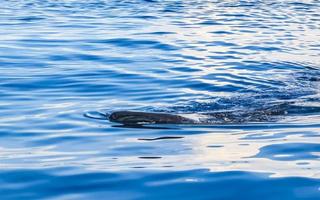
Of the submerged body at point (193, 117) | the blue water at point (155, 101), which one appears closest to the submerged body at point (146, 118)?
the submerged body at point (193, 117)

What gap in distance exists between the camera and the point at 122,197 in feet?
18.4

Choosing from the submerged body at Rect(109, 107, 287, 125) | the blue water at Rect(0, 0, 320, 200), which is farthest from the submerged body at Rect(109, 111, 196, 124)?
the blue water at Rect(0, 0, 320, 200)

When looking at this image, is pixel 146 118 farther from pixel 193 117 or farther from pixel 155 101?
pixel 155 101

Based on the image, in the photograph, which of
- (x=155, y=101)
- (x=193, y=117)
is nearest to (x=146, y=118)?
(x=193, y=117)

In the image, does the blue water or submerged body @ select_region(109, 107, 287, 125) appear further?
submerged body @ select_region(109, 107, 287, 125)

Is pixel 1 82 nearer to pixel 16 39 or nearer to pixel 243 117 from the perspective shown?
pixel 243 117

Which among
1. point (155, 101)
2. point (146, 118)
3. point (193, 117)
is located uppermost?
point (146, 118)

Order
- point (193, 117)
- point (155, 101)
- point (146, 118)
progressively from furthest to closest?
point (155, 101)
point (193, 117)
point (146, 118)

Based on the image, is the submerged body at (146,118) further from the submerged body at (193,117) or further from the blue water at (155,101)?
the blue water at (155,101)

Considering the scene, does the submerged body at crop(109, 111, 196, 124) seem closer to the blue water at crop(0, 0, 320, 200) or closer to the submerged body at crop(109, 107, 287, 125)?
the submerged body at crop(109, 107, 287, 125)

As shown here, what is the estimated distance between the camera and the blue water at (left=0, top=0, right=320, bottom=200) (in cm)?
605

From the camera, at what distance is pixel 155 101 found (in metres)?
10.5

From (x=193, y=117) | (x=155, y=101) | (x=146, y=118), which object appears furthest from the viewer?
(x=155, y=101)

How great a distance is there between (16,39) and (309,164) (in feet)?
37.1
